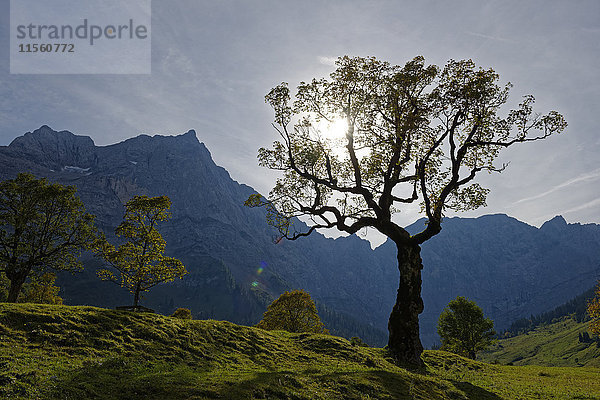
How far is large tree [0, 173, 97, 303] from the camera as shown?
41.2 metres

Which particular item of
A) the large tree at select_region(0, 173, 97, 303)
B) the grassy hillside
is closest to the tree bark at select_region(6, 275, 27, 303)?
the large tree at select_region(0, 173, 97, 303)

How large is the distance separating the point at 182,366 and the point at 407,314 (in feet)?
61.0

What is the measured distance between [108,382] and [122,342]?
20.8 ft

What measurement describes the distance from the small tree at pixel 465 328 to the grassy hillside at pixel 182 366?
51602 mm

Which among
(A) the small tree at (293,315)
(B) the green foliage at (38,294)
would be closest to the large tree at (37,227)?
(B) the green foliage at (38,294)

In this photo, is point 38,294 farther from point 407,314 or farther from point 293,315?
point 407,314

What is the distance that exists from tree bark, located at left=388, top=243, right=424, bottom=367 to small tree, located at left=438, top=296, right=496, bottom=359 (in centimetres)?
5237

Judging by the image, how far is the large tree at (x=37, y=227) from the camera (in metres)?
41.2

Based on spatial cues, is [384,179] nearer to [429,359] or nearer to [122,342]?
[429,359]

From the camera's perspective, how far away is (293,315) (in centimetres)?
6688

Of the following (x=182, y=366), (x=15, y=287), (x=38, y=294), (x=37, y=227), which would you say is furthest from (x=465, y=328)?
(x=38, y=294)

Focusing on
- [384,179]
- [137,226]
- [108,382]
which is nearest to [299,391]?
[108,382]

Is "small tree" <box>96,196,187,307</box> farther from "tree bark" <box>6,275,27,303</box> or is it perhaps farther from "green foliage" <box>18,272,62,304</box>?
"green foliage" <box>18,272,62,304</box>

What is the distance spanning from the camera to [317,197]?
3319 cm
